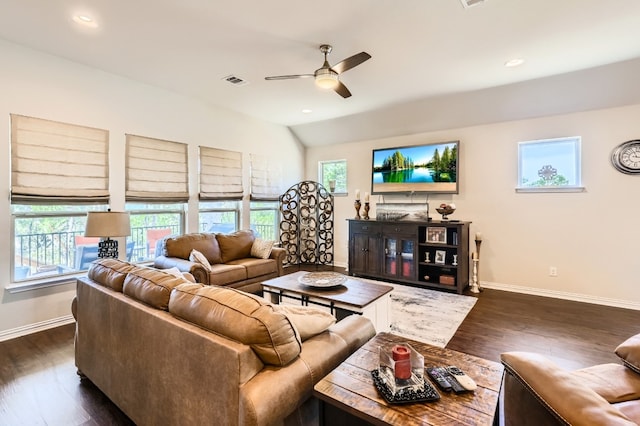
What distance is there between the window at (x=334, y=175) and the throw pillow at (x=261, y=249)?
7.05ft

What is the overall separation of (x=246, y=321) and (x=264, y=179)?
499cm

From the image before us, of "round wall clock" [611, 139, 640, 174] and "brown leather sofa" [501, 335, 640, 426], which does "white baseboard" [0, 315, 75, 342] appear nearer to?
"brown leather sofa" [501, 335, 640, 426]

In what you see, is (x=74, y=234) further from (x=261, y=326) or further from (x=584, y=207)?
(x=584, y=207)

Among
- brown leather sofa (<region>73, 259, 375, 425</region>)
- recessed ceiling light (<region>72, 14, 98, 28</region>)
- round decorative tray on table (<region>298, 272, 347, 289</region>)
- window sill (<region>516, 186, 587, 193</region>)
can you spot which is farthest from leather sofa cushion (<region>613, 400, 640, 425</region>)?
recessed ceiling light (<region>72, 14, 98, 28</region>)

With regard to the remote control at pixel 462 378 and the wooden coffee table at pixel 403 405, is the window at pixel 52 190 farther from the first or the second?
the remote control at pixel 462 378

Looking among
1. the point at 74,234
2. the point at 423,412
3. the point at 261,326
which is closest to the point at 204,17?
the point at 261,326

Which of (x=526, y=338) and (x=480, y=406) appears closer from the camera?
(x=480, y=406)

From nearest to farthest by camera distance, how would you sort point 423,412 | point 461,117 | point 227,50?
point 423,412 → point 227,50 → point 461,117

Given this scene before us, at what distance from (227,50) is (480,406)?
143 inches

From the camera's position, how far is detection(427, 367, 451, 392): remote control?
4.12 feet

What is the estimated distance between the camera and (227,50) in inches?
130

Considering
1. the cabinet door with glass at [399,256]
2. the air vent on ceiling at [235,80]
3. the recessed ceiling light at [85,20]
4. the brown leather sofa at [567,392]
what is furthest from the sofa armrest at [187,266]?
the brown leather sofa at [567,392]

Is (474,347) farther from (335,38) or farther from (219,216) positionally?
(219,216)

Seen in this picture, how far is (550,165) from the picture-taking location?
452 centimetres
